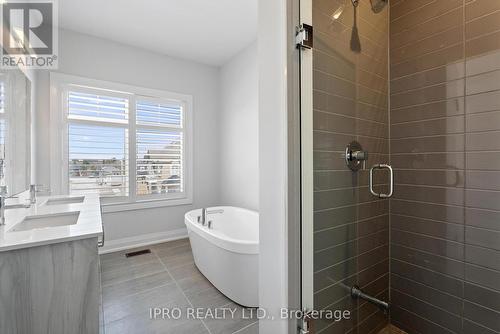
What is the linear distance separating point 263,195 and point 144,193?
2870mm

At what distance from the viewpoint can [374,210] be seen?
1.53 metres

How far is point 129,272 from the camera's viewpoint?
249 cm

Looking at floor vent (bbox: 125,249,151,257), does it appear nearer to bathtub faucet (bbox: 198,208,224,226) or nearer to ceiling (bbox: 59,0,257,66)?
bathtub faucet (bbox: 198,208,224,226)

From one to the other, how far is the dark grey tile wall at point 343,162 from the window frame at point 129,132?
2.91 meters

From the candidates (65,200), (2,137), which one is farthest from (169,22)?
(65,200)

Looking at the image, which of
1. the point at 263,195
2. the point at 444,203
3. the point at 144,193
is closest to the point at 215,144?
the point at 144,193

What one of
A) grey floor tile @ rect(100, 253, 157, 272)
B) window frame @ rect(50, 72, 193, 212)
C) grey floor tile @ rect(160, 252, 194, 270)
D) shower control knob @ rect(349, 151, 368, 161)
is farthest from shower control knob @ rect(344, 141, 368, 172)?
window frame @ rect(50, 72, 193, 212)

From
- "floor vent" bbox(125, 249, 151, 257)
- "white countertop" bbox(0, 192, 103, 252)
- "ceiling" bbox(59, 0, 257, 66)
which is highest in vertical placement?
"ceiling" bbox(59, 0, 257, 66)

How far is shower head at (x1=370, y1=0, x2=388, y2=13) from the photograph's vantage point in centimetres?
150

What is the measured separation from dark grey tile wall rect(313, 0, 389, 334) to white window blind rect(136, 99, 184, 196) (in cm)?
299

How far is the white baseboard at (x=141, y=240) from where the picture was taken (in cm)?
306

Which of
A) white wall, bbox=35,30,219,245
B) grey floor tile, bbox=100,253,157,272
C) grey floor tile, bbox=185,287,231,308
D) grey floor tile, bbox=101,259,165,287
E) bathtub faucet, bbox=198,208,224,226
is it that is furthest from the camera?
bathtub faucet, bbox=198,208,224,226

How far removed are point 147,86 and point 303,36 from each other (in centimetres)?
304

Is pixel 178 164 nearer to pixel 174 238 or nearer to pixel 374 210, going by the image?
pixel 174 238
